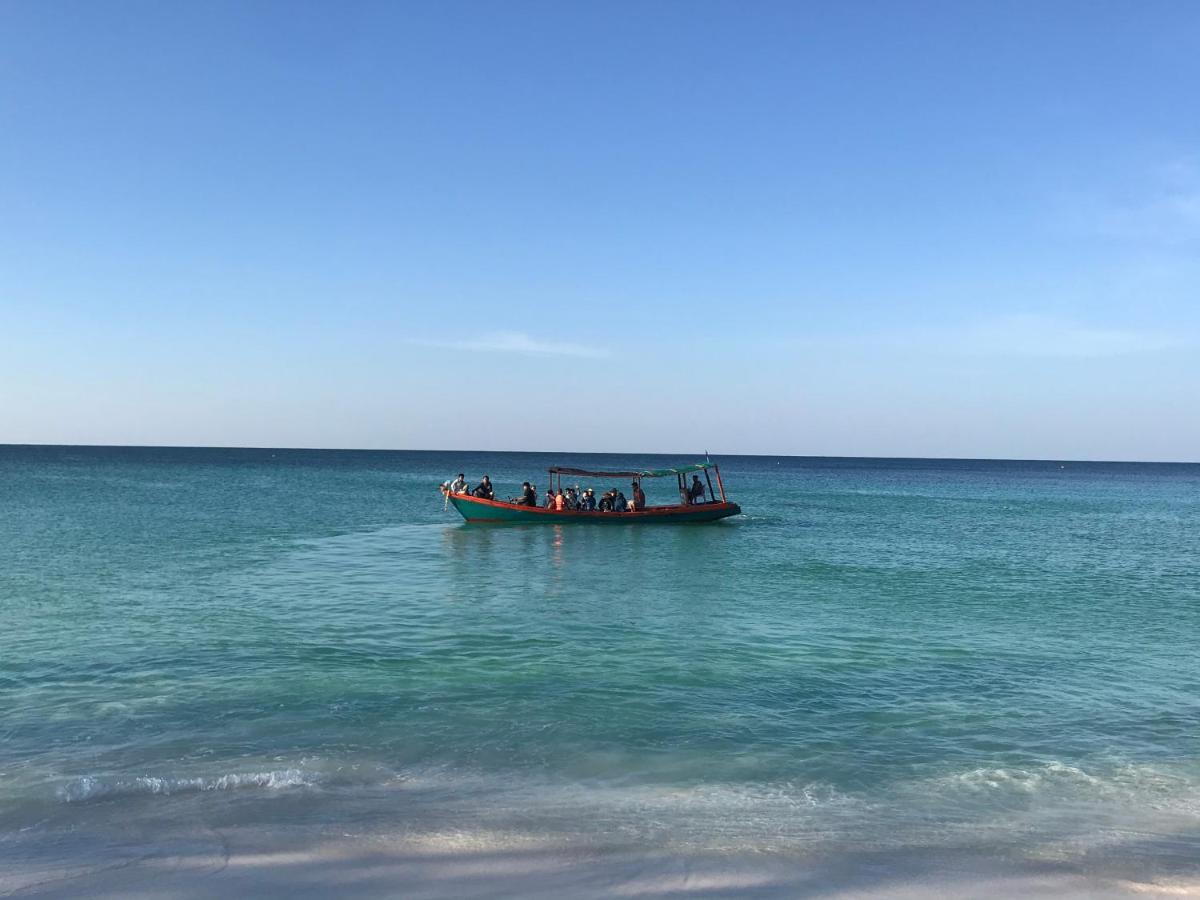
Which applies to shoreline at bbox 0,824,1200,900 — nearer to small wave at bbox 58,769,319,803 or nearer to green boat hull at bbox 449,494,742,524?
small wave at bbox 58,769,319,803

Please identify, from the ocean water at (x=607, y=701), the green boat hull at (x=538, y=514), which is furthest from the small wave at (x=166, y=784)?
the green boat hull at (x=538, y=514)

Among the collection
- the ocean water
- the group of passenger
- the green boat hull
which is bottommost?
the ocean water

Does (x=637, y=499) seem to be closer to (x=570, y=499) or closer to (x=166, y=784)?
(x=570, y=499)

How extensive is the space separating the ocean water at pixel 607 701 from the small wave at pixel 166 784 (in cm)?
3

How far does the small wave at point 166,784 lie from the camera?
8.45 metres

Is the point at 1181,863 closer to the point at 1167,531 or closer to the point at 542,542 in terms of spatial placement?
the point at 542,542

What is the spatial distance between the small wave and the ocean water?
0.03 m

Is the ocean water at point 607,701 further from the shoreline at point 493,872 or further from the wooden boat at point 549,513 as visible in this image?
the wooden boat at point 549,513

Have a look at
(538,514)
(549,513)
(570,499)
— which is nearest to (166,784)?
(549,513)

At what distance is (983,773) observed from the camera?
969 cm

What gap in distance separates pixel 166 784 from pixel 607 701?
5.50 m

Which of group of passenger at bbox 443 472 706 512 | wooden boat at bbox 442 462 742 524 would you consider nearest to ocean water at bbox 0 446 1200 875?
wooden boat at bbox 442 462 742 524

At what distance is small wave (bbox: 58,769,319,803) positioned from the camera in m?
8.45

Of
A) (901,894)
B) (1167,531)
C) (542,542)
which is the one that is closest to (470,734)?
(901,894)
